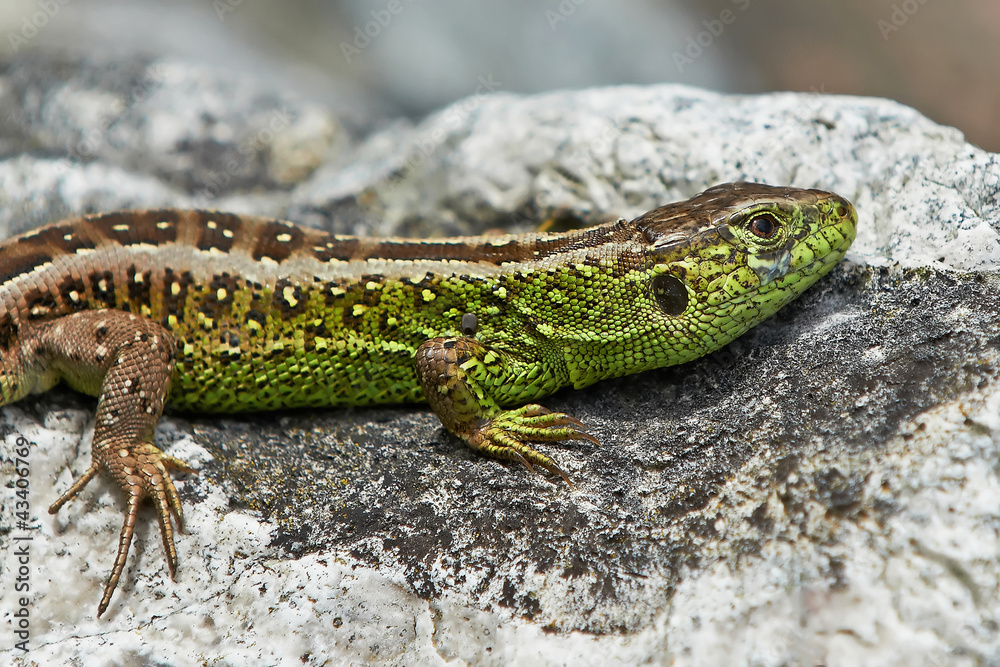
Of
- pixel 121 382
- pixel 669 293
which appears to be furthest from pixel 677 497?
pixel 121 382

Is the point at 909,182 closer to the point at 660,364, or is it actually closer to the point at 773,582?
the point at 660,364

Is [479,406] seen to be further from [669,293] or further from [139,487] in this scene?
[139,487]

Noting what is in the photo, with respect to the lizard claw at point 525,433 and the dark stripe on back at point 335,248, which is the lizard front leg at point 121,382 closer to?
the dark stripe on back at point 335,248

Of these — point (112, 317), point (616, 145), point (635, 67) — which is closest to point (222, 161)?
point (112, 317)

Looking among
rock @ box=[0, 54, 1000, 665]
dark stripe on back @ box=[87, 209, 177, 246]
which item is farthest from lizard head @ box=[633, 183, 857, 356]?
dark stripe on back @ box=[87, 209, 177, 246]

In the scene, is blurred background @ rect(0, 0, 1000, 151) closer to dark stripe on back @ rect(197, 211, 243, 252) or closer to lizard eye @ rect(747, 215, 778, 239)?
dark stripe on back @ rect(197, 211, 243, 252)

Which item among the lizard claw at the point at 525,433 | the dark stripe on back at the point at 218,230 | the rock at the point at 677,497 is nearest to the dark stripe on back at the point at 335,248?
the dark stripe on back at the point at 218,230

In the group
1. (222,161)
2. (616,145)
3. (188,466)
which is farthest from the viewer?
(222,161)
